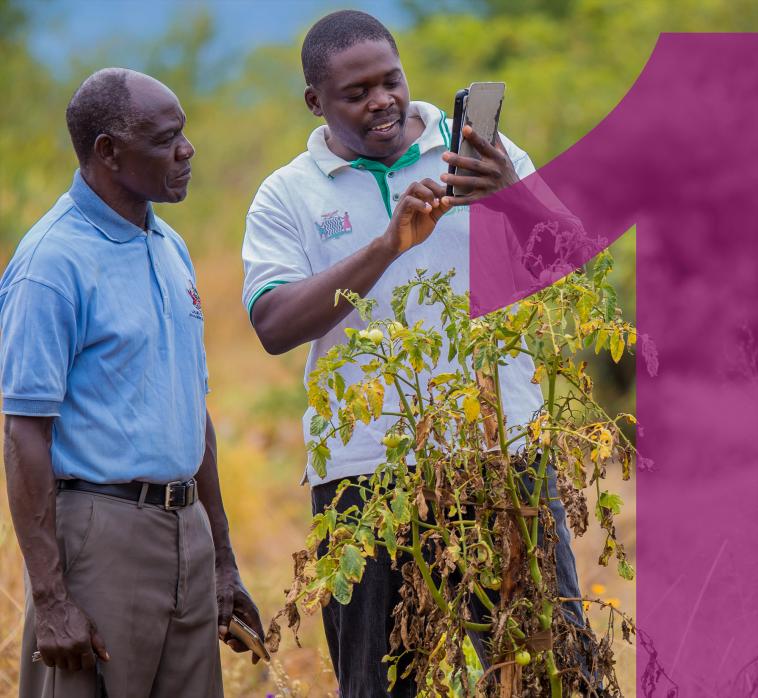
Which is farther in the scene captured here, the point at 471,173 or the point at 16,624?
the point at 16,624

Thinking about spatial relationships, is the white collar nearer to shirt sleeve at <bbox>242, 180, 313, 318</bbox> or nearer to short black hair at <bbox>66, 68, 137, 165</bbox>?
shirt sleeve at <bbox>242, 180, 313, 318</bbox>

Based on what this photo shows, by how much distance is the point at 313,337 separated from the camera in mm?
2666

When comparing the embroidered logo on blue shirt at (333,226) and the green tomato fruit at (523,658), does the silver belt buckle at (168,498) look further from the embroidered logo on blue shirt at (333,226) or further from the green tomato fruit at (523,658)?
the green tomato fruit at (523,658)

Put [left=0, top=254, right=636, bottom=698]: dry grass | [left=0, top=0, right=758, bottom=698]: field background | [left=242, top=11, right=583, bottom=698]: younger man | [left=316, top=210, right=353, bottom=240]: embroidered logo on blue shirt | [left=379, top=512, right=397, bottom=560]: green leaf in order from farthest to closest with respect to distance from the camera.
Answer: [left=0, top=0, right=758, bottom=698]: field background → [left=0, top=254, right=636, bottom=698]: dry grass → [left=316, top=210, right=353, bottom=240]: embroidered logo on blue shirt → [left=242, top=11, right=583, bottom=698]: younger man → [left=379, top=512, right=397, bottom=560]: green leaf

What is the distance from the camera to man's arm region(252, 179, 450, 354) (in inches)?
97.7

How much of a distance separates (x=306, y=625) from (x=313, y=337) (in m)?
2.55

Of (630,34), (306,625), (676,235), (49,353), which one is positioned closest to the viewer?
(49,353)

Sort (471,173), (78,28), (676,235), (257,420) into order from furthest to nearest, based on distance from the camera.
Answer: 1. (78,28)
2. (257,420)
3. (676,235)
4. (471,173)

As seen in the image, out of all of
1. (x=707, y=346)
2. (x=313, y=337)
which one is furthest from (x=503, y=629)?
(x=707, y=346)

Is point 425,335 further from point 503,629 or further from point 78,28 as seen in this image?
point 78,28

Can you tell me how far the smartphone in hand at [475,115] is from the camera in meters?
2.46

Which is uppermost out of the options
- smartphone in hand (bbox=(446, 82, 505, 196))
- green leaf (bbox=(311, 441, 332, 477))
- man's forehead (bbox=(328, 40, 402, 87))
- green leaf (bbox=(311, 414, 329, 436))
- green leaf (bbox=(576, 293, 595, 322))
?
man's forehead (bbox=(328, 40, 402, 87))
